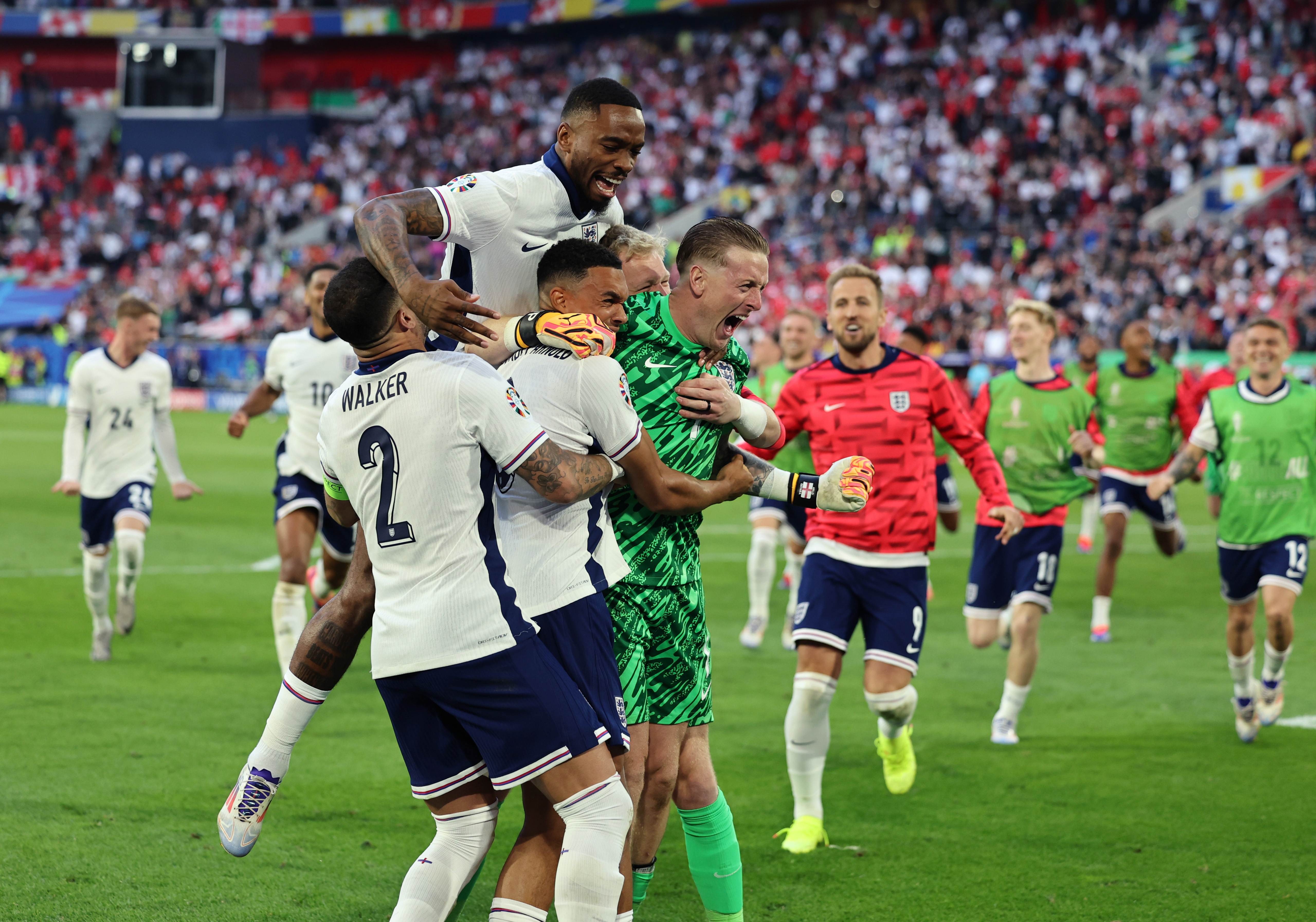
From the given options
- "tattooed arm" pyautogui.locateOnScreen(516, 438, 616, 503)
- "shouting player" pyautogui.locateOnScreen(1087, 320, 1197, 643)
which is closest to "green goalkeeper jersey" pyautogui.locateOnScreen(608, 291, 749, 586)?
"tattooed arm" pyautogui.locateOnScreen(516, 438, 616, 503)

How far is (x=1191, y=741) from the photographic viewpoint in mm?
7988

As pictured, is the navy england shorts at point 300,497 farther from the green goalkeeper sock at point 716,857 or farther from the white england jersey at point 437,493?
the white england jersey at point 437,493

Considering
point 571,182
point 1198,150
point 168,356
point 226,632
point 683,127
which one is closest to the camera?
point 571,182

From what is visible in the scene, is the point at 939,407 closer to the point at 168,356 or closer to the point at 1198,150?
the point at 1198,150

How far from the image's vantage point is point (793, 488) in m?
4.50

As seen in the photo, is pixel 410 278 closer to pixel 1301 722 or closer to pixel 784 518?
pixel 1301 722

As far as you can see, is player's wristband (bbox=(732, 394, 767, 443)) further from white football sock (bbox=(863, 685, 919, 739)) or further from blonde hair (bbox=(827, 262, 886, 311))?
white football sock (bbox=(863, 685, 919, 739))

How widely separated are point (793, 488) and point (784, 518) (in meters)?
6.60

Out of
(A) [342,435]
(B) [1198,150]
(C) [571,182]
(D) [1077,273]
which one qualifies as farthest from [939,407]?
(B) [1198,150]

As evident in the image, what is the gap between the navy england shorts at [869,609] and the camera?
6.23m

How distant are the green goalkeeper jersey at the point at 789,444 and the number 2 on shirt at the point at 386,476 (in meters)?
7.13

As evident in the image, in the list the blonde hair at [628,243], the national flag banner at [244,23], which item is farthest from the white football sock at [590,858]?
the national flag banner at [244,23]

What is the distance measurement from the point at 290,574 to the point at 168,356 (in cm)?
3235

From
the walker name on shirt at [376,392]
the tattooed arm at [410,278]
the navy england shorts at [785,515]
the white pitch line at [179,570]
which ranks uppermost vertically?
A: the tattooed arm at [410,278]
